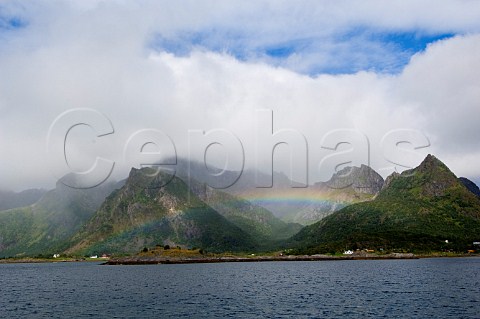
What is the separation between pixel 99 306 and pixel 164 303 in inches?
625

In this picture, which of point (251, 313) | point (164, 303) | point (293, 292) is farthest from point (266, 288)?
point (251, 313)

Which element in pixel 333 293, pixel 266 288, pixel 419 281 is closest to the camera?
pixel 333 293

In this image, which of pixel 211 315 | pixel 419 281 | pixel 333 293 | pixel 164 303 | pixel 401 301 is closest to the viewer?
pixel 211 315

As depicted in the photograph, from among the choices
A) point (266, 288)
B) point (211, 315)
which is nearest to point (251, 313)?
point (211, 315)

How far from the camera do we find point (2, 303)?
11881 centimetres

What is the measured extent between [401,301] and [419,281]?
5544 centimetres

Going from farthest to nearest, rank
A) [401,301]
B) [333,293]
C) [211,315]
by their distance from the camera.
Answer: [333,293] → [401,301] → [211,315]

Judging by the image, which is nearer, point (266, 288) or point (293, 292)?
point (293, 292)

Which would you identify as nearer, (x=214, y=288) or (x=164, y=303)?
(x=164, y=303)

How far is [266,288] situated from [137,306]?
50312 mm

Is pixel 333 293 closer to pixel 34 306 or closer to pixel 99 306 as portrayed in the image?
pixel 99 306

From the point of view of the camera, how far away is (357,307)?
98625mm

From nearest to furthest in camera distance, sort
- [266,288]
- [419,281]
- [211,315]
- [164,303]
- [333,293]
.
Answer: [211,315] < [164,303] < [333,293] < [266,288] < [419,281]

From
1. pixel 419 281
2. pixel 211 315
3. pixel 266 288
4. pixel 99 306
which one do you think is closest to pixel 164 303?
pixel 99 306
